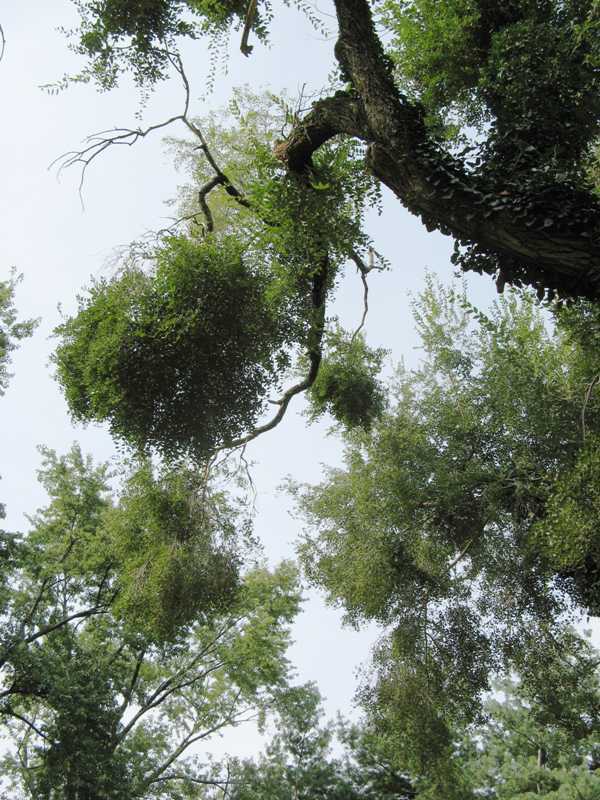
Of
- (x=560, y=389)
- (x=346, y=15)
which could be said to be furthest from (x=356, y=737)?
(x=346, y=15)

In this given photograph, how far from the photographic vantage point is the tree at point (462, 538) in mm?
12430

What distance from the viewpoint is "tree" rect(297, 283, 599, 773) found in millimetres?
12430

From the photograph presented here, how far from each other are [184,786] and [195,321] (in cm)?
1601

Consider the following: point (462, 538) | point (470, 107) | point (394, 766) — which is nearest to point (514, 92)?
point (470, 107)

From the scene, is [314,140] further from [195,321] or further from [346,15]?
[195,321]

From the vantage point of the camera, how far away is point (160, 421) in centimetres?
819

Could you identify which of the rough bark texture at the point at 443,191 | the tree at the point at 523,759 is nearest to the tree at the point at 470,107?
the rough bark texture at the point at 443,191

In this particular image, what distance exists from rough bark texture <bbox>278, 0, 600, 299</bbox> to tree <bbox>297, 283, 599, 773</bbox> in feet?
21.8

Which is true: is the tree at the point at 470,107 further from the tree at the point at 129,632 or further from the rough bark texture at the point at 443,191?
the tree at the point at 129,632

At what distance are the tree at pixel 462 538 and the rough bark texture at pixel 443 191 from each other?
664cm

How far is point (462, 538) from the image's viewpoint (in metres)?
13.4

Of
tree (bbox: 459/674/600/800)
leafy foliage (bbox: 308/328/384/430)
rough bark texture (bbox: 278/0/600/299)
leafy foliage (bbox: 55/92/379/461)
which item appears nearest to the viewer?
rough bark texture (bbox: 278/0/600/299)

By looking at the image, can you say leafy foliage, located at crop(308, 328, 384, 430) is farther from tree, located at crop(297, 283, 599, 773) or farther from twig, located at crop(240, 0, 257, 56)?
twig, located at crop(240, 0, 257, 56)

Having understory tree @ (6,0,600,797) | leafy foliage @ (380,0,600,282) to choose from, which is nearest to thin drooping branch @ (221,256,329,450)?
understory tree @ (6,0,600,797)
